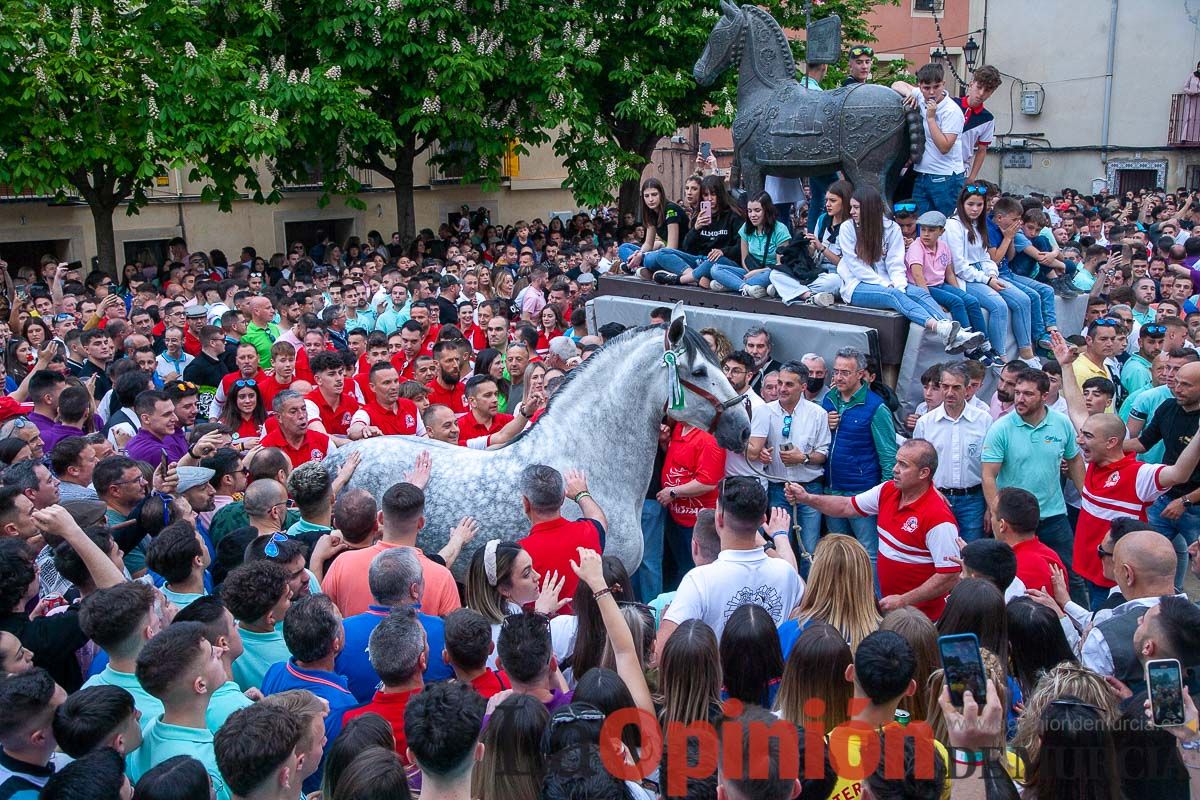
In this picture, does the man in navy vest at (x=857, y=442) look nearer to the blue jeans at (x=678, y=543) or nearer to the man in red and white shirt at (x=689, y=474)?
the man in red and white shirt at (x=689, y=474)

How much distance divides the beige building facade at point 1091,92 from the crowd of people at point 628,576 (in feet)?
86.0

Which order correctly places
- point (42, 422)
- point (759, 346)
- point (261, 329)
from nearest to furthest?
1. point (42, 422)
2. point (759, 346)
3. point (261, 329)

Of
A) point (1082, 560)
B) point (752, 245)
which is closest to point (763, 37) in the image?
point (752, 245)

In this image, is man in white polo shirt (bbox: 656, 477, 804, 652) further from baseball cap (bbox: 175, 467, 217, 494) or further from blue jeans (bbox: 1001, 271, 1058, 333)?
blue jeans (bbox: 1001, 271, 1058, 333)

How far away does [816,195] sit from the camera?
1077 cm

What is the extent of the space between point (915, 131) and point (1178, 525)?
4475mm

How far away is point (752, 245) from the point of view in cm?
1002

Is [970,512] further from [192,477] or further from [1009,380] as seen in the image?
[192,477]

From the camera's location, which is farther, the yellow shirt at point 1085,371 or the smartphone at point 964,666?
the yellow shirt at point 1085,371

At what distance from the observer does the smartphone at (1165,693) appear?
3125mm

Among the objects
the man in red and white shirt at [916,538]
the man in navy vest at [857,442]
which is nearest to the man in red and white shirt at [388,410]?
the man in navy vest at [857,442]

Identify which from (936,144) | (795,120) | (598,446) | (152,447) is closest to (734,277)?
(795,120)

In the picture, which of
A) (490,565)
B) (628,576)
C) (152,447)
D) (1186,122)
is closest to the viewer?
(490,565)

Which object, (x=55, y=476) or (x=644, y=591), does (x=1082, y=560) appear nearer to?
(x=644, y=591)
